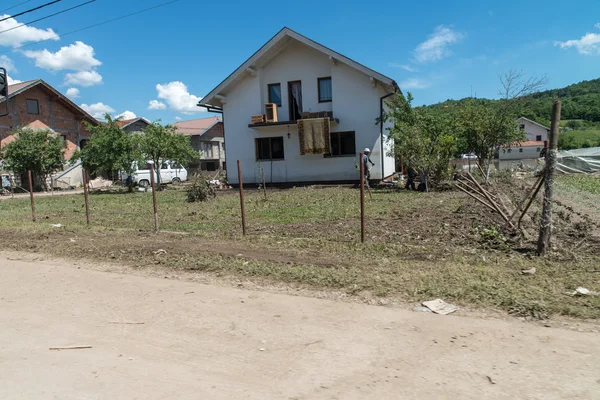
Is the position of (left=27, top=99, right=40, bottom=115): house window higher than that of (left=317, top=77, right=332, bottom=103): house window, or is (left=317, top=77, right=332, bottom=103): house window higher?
(left=27, top=99, right=40, bottom=115): house window

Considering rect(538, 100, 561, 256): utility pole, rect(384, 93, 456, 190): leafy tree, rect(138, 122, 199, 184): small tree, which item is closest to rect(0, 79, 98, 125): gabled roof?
rect(138, 122, 199, 184): small tree

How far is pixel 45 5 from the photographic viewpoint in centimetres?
1159

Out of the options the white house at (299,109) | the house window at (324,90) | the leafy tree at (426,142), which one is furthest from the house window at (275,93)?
the leafy tree at (426,142)

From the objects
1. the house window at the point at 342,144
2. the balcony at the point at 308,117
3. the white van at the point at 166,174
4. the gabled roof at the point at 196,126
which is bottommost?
the white van at the point at 166,174

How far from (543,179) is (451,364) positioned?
164 inches

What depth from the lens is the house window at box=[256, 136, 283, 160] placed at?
78.4ft

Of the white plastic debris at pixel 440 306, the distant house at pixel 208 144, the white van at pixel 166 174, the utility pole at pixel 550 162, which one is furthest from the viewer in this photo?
the distant house at pixel 208 144

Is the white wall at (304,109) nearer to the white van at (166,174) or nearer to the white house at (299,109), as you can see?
the white house at (299,109)

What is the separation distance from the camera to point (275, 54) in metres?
22.9

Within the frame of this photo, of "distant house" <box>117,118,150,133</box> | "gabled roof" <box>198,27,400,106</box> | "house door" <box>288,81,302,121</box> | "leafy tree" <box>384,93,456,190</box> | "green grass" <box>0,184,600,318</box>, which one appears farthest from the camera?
"distant house" <box>117,118,150,133</box>

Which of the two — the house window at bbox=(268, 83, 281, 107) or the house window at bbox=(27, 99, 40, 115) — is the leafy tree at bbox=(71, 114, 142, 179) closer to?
the house window at bbox=(268, 83, 281, 107)

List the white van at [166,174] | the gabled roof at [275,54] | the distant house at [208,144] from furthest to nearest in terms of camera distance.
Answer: the distant house at [208,144] < the white van at [166,174] < the gabled roof at [275,54]

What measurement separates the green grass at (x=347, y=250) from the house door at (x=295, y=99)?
421 inches

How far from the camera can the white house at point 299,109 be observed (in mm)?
21719
